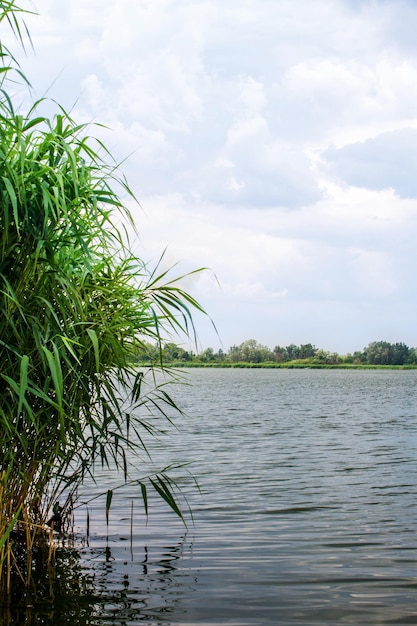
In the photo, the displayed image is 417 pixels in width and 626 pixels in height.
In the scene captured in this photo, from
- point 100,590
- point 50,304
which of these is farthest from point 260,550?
point 50,304

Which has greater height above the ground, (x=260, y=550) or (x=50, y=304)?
(x=50, y=304)

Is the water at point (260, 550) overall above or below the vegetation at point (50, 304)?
below

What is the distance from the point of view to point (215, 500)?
9742mm

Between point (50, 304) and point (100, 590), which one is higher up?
point (50, 304)

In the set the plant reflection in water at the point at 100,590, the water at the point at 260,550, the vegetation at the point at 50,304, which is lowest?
the water at the point at 260,550

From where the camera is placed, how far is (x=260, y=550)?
7.03 metres

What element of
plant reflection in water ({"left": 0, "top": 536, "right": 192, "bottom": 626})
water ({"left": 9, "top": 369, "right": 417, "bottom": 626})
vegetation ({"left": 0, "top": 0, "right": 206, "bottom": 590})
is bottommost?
water ({"left": 9, "top": 369, "right": 417, "bottom": 626})

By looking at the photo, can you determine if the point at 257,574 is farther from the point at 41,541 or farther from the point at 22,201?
the point at 22,201

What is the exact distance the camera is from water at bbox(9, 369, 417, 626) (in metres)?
5.33

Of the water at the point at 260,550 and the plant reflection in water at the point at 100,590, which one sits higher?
the plant reflection in water at the point at 100,590

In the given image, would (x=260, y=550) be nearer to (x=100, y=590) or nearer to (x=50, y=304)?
(x=100, y=590)

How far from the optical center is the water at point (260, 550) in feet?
17.5

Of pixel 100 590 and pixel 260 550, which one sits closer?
pixel 100 590

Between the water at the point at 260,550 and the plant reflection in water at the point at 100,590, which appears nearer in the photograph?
the plant reflection in water at the point at 100,590
